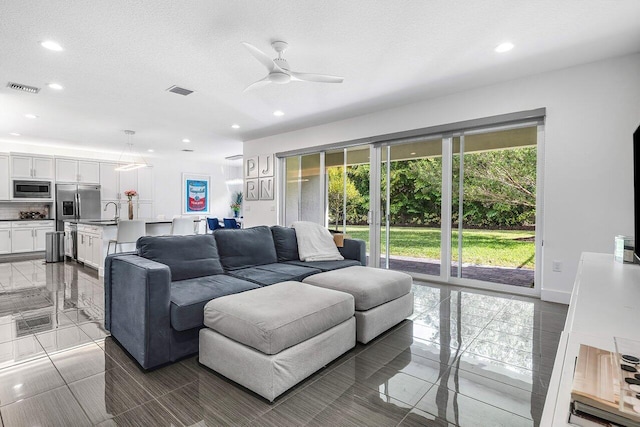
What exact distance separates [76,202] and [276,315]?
8426 mm

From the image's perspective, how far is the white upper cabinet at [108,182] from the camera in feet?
28.5

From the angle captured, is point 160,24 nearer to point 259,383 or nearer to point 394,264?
point 259,383

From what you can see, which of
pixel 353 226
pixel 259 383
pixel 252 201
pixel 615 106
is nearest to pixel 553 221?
pixel 615 106

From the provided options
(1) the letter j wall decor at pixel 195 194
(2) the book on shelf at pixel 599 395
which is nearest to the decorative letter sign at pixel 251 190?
(1) the letter j wall decor at pixel 195 194

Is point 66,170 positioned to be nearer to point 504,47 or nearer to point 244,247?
point 244,247

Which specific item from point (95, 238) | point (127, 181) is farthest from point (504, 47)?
point (127, 181)

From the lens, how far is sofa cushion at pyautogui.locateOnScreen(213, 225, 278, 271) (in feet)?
A: 10.7

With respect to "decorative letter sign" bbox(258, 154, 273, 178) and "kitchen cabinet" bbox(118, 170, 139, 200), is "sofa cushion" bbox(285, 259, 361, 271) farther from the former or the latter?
"kitchen cabinet" bbox(118, 170, 139, 200)

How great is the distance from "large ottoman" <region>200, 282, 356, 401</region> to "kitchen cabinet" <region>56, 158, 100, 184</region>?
8.15m

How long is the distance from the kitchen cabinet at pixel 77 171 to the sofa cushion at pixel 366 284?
26.5 feet

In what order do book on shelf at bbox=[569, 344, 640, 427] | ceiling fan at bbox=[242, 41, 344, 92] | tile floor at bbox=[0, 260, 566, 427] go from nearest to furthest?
book on shelf at bbox=[569, 344, 640, 427]
tile floor at bbox=[0, 260, 566, 427]
ceiling fan at bbox=[242, 41, 344, 92]

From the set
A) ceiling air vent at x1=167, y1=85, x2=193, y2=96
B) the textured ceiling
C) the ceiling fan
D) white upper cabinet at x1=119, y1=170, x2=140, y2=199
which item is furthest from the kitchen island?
the ceiling fan

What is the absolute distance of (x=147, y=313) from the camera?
2.14 meters

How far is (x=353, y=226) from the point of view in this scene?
596 cm
